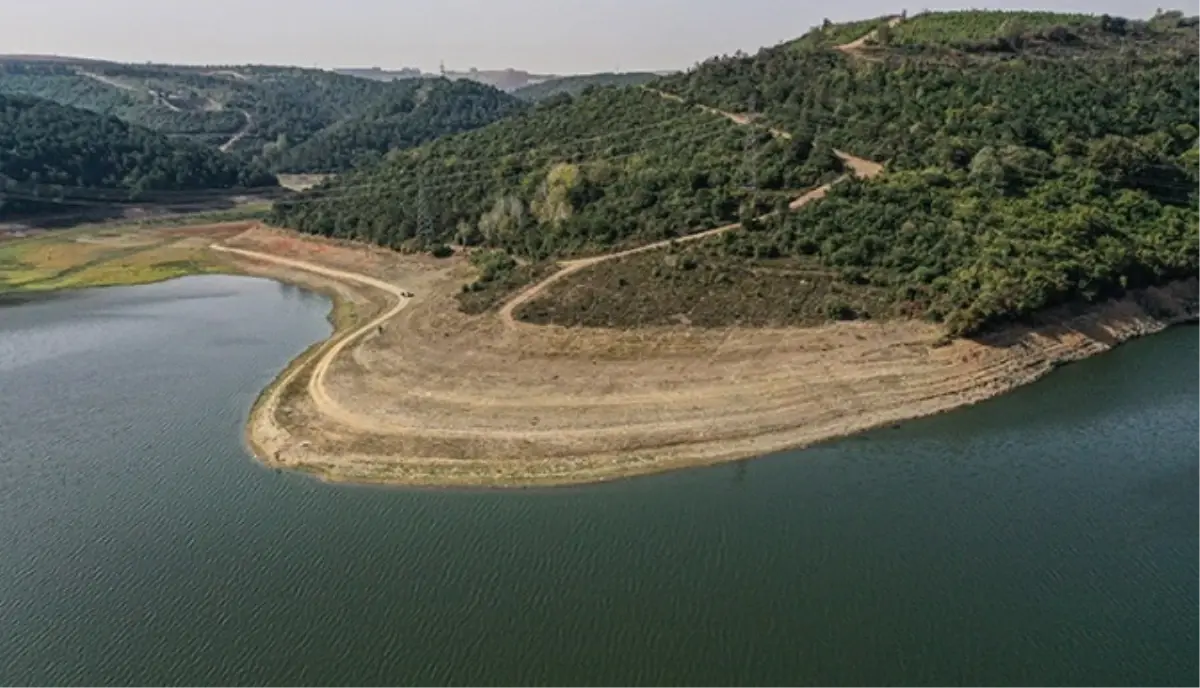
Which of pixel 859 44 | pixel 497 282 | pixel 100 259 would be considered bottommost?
pixel 100 259

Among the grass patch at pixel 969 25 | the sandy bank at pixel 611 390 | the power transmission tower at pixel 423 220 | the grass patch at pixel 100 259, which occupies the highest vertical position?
the grass patch at pixel 969 25

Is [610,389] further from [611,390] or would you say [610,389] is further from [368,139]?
[368,139]

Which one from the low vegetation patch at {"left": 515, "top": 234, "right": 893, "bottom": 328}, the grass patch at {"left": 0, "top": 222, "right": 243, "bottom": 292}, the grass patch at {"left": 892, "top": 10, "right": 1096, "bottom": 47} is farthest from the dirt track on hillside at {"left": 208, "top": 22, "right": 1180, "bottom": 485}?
the grass patch at {"left": 892, "top": 10, "right": 1096, "bottom": 47}

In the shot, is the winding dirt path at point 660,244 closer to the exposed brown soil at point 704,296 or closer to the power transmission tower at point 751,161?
the exposed brown soil at point 704,296

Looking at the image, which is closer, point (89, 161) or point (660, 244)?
point (660, 244)

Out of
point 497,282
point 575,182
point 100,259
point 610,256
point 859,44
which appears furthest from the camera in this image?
point 859,44

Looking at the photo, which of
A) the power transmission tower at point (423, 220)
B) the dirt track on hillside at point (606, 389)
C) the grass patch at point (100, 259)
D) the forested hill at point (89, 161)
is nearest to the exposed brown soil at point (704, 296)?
the dirt track on hillside at point (606, 389)

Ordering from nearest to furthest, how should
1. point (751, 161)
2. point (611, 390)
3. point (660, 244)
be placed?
point (611, 390), point (660, 244), point (751, 161)

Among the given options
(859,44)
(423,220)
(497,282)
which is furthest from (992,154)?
(423,220)
